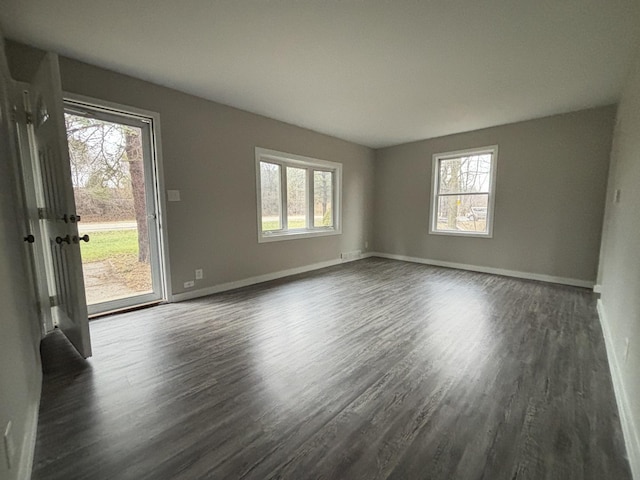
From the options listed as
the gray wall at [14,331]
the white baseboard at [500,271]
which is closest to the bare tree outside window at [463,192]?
the white baseboard at [500,271]

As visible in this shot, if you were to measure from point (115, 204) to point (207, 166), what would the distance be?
1088 millimetres

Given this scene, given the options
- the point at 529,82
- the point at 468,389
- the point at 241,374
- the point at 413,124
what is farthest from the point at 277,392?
the point at 413,124

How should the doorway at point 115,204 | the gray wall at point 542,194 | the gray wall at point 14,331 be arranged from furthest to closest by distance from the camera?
the gray wall at point 542,194
the doorway at point 115,204
the gray wall at point 14,331

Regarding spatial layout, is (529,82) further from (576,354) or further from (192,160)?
(192,160)

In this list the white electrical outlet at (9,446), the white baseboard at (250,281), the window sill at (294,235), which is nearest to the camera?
the white electrical outlet at (9,446)

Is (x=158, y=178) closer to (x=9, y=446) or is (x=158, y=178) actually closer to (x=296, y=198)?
(x=296, y=198)

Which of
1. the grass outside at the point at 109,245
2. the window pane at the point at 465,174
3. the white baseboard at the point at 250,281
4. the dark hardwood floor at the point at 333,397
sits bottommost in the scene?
the dark hardwood floor at the point at 333,397

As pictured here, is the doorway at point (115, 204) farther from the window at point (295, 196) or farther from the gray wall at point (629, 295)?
the gray wall at point (629, 295)

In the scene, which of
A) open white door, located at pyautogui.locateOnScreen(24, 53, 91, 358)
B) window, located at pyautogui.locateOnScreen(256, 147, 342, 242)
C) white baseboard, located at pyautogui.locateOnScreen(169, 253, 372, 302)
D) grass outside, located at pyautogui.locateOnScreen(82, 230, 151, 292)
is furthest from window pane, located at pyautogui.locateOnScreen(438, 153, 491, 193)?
open white door, located at pyautogui.locateOnScreen(24, 53, 91, 358)

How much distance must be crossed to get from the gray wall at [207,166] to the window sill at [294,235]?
0.08 meters

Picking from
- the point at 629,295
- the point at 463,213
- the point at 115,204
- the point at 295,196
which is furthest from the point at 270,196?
the point at 629,295

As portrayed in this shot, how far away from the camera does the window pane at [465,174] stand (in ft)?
15.6

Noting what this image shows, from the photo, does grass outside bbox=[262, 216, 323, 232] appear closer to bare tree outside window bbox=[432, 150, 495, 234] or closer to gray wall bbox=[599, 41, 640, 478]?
bare tree outside window bbox=[432, 150, 495, 234]

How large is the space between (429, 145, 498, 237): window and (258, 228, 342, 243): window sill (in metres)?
2.00
